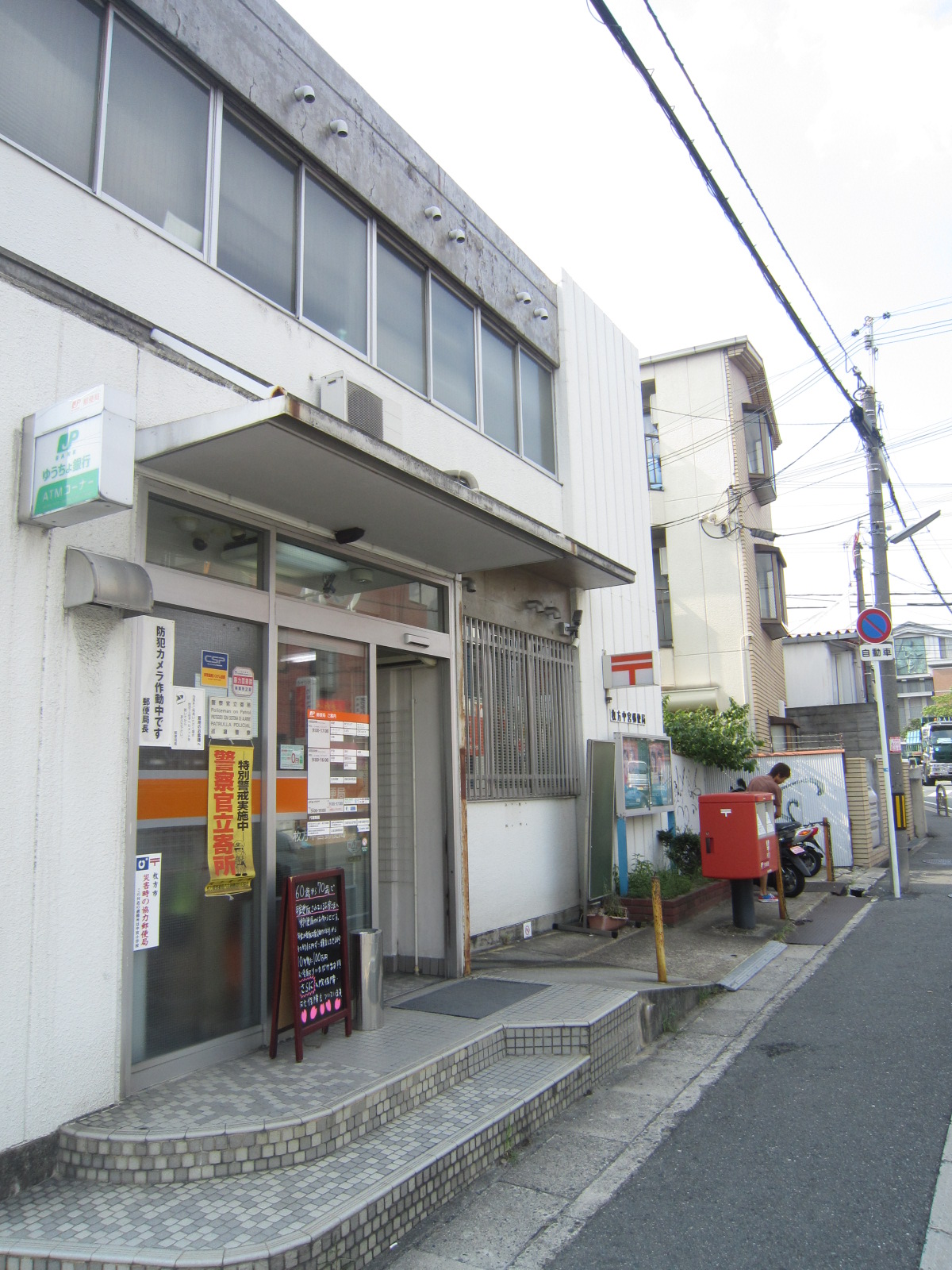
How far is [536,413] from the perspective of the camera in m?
10.7

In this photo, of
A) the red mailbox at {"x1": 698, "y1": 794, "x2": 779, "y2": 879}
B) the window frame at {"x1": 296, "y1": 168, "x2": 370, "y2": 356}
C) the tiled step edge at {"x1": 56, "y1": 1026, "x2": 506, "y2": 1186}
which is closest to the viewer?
the tiled step edge at {"x1": 56, "y1": 1026, "x2": 506, "y2": 1186}

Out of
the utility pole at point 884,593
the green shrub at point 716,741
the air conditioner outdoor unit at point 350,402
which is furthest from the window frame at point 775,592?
the air conditioner outdoor unit at point 350,402

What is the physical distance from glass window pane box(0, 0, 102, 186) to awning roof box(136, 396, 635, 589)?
5.94 feet

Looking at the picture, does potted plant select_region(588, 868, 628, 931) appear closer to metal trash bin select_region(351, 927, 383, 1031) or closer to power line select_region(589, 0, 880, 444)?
metal trash bin select_region(351, 927, 383, 1031)

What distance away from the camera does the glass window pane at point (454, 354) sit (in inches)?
347

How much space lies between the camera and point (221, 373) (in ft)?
18.9

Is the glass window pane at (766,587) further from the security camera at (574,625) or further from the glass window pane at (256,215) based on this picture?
the glass window pane at (256,215)

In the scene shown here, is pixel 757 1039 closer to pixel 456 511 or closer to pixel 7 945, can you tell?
pixel 456 511

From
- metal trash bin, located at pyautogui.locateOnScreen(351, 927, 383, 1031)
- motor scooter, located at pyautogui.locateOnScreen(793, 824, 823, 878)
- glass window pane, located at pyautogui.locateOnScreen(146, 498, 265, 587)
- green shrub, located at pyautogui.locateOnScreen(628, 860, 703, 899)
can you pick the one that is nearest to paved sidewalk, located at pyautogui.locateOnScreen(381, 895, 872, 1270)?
metal trash bin, located at pyautogui.locateOnScreen(351, 927, 383, 1031)

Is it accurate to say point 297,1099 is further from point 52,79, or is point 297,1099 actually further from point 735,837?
point 735,837

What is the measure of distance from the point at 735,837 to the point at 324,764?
523cm

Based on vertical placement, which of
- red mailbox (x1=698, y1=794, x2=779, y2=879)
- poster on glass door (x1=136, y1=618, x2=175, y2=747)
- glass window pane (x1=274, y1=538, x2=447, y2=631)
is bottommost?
red mailbox (x1=698, y1=794, x2=779, y2=879)

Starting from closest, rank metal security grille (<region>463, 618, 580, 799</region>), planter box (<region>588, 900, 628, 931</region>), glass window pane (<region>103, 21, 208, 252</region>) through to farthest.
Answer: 1. glass window pane (<region>103, 21, 208, 252</region>)
2. metal security grille (<region>463, 618, 580, 799</region>)
3. planter box (<region>588, 900, 628, 931</region>)

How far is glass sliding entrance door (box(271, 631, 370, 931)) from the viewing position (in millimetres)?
6062
